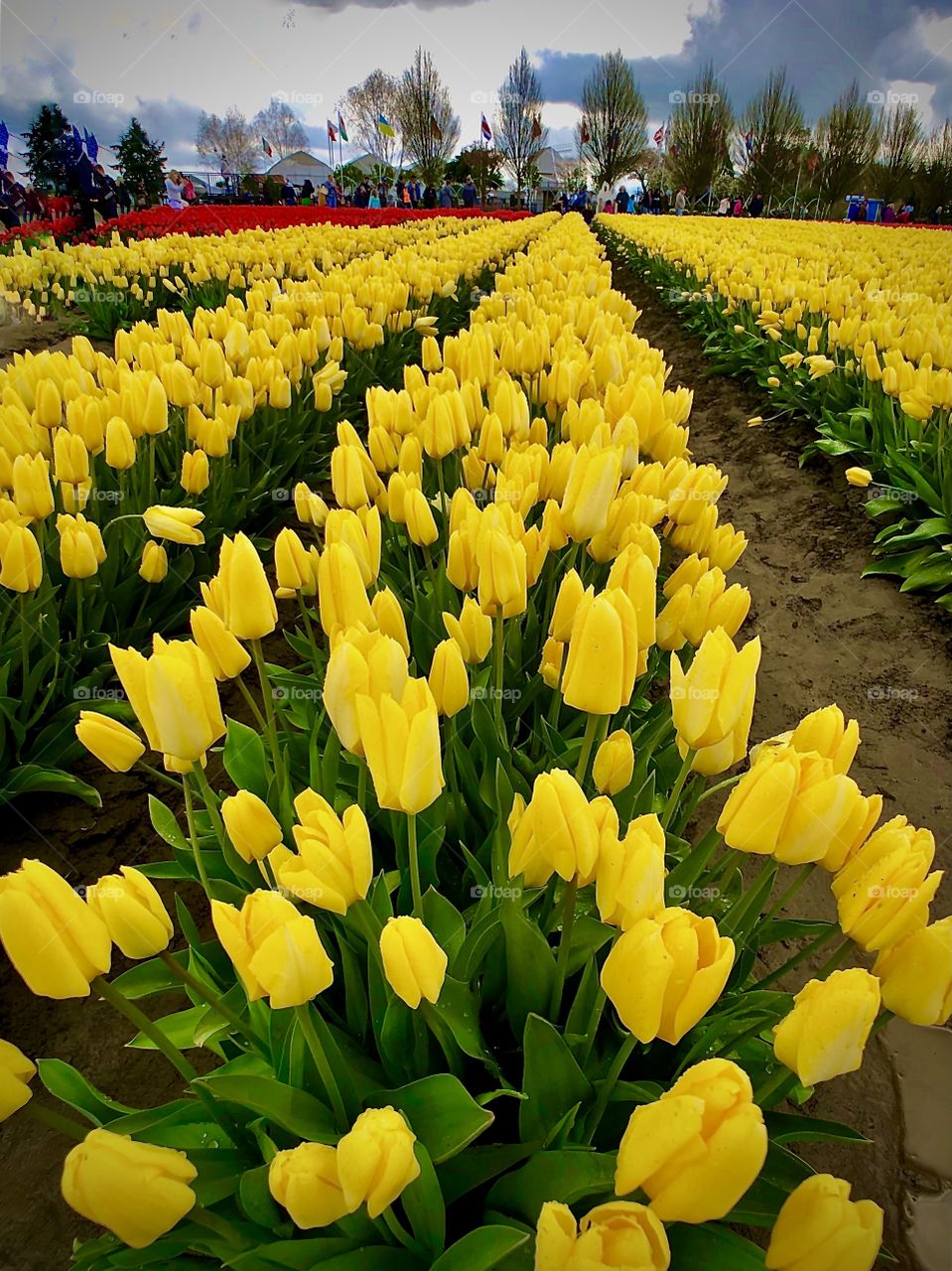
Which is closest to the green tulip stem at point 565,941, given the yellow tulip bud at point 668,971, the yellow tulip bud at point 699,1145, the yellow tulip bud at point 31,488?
the yellow tulip bud at point 668,971

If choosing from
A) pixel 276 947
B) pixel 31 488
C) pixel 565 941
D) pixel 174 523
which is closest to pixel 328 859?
pixel 276 947

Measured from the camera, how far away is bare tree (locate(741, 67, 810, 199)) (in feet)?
137

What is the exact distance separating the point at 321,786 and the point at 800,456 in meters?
4.93

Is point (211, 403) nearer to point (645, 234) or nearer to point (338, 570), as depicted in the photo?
point (338, 570)

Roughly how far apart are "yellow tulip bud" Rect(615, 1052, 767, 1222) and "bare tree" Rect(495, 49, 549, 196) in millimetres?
51734

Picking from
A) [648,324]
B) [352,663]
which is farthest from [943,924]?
[648,324]

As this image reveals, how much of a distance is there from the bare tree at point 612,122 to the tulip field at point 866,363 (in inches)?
1853

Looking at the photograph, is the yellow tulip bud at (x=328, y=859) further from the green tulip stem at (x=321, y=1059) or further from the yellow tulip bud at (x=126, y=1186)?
the yellow tulip bud at (x=126, y=1186)

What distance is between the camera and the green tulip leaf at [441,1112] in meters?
0.86

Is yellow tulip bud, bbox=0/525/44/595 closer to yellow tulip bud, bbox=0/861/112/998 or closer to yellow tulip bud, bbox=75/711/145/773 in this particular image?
yellow tulip bud, bbox=75/711/145/773

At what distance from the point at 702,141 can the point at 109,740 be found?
51.6 metres

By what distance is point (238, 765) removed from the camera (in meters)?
1.56

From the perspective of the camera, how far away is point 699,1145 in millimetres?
587

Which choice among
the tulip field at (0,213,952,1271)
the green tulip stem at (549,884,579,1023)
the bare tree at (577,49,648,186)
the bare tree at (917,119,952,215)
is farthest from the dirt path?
the bare tree at (577,49,648,186)
